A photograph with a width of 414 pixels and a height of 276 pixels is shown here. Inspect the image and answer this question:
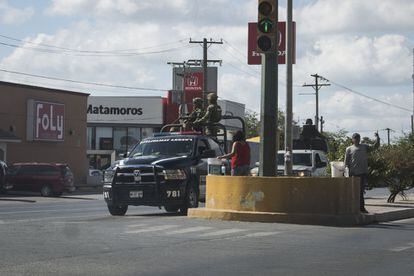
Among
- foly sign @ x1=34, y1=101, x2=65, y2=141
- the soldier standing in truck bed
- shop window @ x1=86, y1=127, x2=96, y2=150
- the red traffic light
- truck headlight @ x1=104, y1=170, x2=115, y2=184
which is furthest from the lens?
shop window @ x1=86, y1=127, x2=96, y2=150

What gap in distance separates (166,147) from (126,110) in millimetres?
49774

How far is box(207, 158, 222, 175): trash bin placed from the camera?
54.7 feet

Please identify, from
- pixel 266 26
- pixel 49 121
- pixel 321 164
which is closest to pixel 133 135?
pixel 49 121

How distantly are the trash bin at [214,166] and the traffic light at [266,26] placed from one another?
344 centimetres

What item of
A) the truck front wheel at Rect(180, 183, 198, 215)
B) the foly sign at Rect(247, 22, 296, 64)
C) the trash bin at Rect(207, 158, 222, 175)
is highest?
the foly sign at Rect(247, 22, 296, 64)

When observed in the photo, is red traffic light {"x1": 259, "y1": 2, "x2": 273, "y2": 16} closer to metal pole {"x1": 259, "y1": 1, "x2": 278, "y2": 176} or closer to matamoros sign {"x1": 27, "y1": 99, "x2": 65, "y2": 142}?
metal pole {"x1": 259, "y1": 1, "x2": 278, "y2": 176}

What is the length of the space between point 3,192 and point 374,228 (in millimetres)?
23084

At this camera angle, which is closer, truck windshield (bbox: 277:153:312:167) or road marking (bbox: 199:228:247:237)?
road marking (bbox: 199:228:247:237)

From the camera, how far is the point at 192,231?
1276 cm

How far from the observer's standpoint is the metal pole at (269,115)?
50.3 ft

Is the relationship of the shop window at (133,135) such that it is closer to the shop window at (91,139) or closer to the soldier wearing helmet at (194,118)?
the shop window at (91,139)

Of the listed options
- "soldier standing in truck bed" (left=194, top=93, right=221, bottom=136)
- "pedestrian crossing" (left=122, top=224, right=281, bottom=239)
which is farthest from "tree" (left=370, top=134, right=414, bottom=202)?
"pedestrian crossing" (left=122, top=224, right=281, bottom=239)

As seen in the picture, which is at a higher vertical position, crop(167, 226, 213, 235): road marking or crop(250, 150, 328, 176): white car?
crop(250, 150, 328, 176): white car

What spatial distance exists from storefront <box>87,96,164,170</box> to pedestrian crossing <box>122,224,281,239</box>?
174 ft
